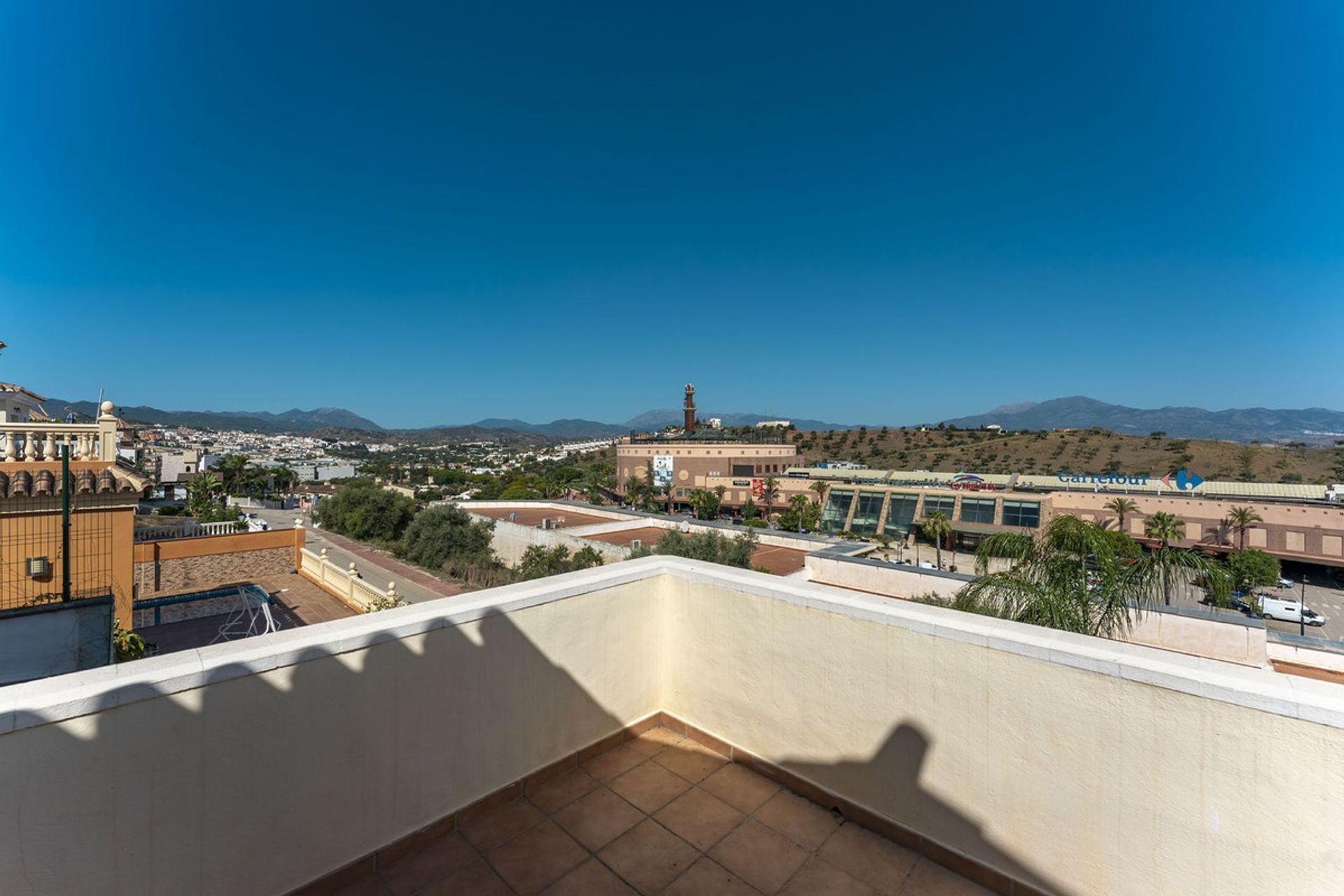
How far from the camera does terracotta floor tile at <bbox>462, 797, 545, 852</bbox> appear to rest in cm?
290

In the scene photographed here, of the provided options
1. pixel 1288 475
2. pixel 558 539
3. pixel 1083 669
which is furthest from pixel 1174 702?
pixel 1288 475

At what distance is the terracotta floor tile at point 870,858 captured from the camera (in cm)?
267

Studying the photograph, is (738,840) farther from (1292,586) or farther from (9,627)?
(1292,586)

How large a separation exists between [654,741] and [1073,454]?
76764 millimetres

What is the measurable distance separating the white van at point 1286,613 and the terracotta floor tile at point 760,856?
3070 centimetres

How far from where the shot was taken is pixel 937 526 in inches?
1230

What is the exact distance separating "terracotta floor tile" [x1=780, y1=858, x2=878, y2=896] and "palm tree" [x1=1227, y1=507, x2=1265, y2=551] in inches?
1593

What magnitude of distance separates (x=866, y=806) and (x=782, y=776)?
522 mm

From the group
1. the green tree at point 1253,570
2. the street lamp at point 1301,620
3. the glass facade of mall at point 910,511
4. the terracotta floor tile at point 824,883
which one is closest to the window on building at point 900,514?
the glass facade of mall at point 910,511

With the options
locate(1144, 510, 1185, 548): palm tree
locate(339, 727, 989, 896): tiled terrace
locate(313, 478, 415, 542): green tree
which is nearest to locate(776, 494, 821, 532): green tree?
locate(1144, 510, 1185, 548): palm tree

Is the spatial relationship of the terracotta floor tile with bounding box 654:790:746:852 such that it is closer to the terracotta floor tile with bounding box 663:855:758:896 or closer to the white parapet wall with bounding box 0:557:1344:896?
the terracotta floor tile with bounding box 663:855:758:896

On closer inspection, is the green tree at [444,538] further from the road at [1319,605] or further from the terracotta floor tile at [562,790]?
the road at [1319,605]

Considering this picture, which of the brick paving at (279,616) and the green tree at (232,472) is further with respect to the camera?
the green tree at (232,472)

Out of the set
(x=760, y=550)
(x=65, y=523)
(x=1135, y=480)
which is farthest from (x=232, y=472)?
(x=1135, y=480)
